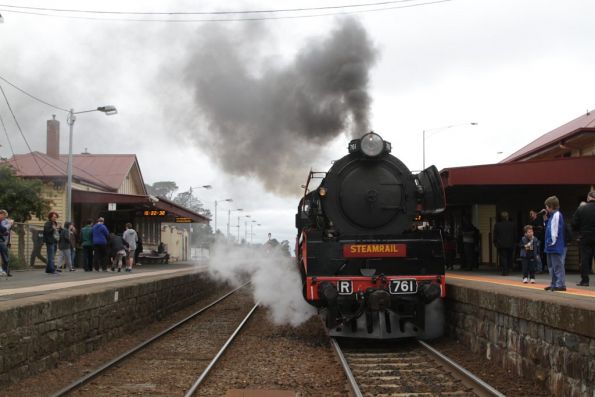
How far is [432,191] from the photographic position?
8992 millimetres

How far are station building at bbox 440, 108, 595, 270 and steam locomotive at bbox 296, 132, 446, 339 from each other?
504 cm

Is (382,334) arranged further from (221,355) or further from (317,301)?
(221,355)

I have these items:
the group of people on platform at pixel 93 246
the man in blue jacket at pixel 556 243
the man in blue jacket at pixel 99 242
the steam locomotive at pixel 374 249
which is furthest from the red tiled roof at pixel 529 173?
the group of people on platform at pixel 93 246

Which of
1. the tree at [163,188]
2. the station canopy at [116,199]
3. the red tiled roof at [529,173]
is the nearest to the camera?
the red tiled roof at [529,173]

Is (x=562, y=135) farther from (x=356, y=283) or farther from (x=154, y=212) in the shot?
(x=154, y=212)

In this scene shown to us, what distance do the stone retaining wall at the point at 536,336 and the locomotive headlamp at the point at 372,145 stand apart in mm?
2347

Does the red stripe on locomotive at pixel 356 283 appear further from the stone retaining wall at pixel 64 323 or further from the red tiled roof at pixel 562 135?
the red tiled roof at pixel 562 135

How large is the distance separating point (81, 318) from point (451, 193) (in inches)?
430

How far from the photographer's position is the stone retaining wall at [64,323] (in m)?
6.10

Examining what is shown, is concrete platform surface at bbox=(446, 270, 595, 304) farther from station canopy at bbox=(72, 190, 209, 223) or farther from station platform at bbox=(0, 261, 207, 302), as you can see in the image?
station canopy at bbox=(72, 190, 209, 223)

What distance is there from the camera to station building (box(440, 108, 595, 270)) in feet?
44.7

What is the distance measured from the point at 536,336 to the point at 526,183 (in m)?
8.11

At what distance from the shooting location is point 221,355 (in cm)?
817

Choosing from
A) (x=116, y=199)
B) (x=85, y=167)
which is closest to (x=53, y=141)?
(x=85, y=167)
